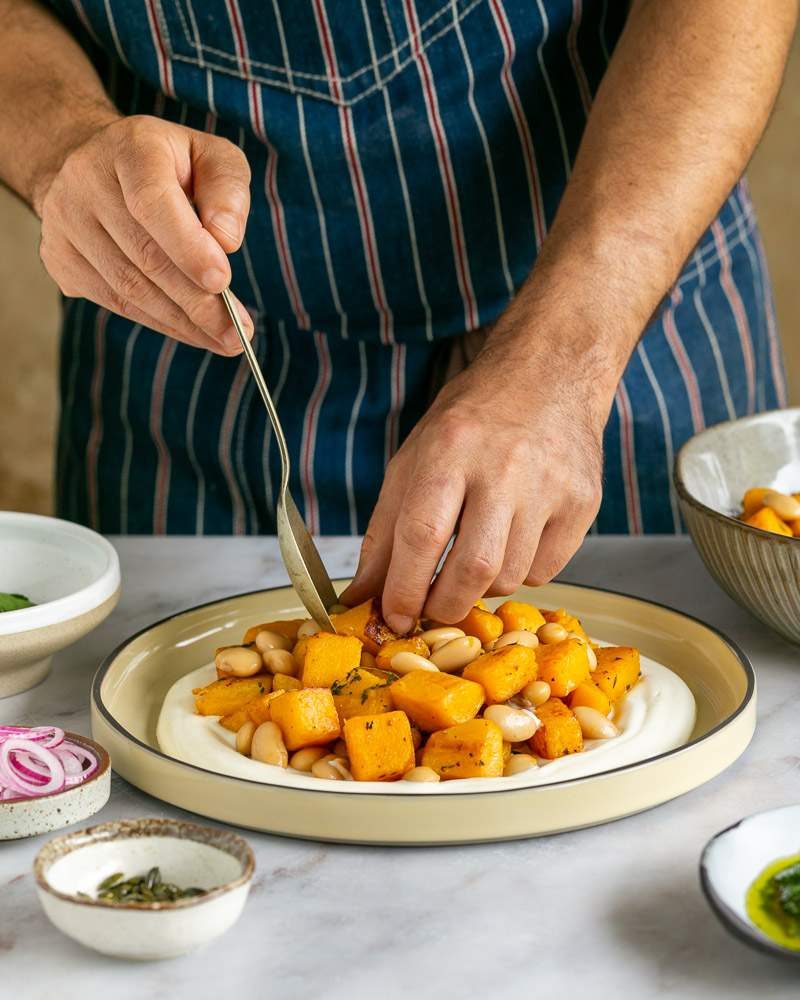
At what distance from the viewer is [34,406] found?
5012 millimetres

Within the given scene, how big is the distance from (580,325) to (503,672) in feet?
1.53

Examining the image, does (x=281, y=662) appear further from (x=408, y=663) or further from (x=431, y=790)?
(x=431, y=790)

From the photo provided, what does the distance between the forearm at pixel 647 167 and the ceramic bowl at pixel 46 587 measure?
1.72ft

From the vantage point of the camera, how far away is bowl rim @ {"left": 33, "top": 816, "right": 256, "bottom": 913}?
908mm

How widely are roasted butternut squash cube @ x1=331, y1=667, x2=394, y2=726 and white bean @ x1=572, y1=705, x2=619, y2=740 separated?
0.18 meters

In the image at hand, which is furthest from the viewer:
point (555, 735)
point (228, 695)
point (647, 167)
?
point (647, 167)

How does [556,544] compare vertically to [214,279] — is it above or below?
below

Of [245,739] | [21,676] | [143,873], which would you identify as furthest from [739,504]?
[143,873]

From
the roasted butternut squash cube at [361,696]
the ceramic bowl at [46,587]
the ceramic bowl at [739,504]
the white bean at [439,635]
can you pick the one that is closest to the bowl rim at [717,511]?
the ceramic bowl at [739,504]

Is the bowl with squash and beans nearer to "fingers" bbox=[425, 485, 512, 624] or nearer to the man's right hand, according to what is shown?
"fingers" bbox=[425, 485, 512, 624]

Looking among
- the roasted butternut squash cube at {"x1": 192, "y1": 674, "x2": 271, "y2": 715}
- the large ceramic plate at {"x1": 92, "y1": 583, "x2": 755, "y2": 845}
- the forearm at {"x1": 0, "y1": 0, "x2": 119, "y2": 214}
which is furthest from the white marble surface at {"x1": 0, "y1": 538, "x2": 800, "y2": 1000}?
the forearm at {"x1": 0, "y1": 0, "x2": 119, "y2": 214}

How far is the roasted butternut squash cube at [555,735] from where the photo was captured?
1223 millimetres

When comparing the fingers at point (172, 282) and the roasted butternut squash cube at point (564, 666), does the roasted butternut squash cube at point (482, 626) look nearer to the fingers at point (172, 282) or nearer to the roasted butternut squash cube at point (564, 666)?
the roasted butternut squash cube at point (564, 666)

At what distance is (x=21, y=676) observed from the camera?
1.46 m
